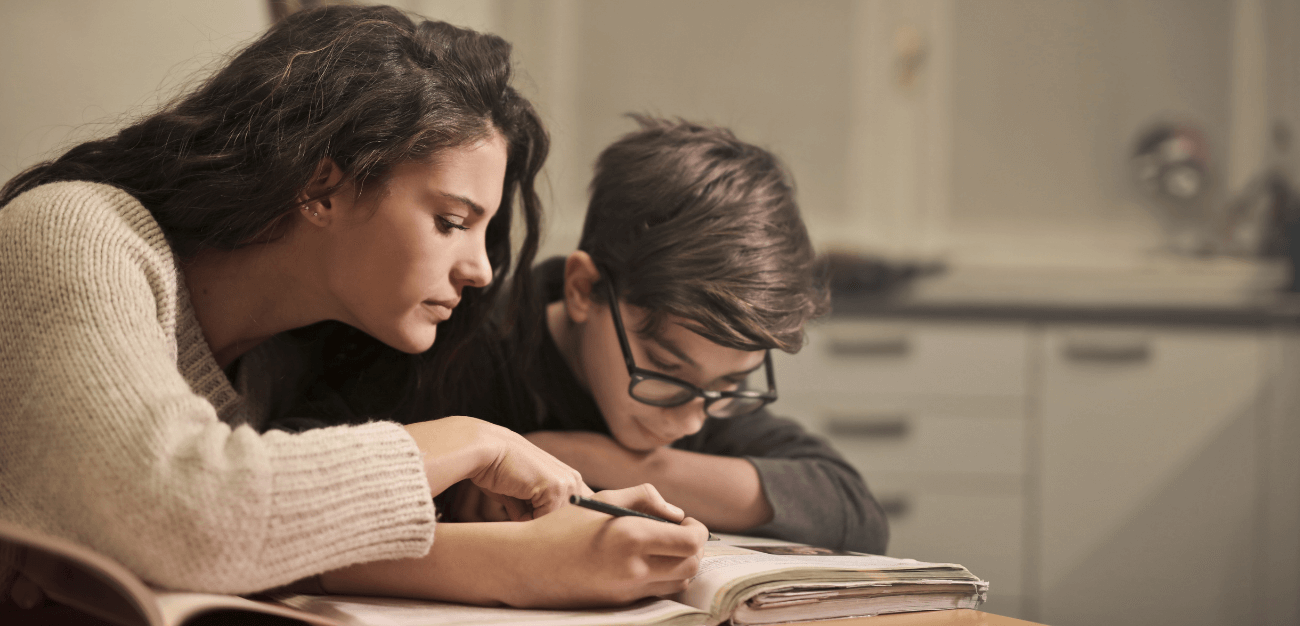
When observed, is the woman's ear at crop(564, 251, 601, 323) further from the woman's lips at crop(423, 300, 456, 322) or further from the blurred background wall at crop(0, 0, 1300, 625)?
the woman's lips at crop(423, 300, 456, 322)

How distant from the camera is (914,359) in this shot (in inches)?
84.0

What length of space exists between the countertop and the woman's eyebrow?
1.47m

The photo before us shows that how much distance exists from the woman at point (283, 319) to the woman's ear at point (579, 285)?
3.8 inches

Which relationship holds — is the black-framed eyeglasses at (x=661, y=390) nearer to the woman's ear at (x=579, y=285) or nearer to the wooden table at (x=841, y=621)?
the woman's ear at (x=579, y=285)

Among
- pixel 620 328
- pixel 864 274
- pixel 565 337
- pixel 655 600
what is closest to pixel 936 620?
pixel 655 600

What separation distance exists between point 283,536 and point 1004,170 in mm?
2697

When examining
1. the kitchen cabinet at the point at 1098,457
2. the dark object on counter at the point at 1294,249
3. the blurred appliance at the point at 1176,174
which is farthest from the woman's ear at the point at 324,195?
the blurred appliance at the point at 1176,174

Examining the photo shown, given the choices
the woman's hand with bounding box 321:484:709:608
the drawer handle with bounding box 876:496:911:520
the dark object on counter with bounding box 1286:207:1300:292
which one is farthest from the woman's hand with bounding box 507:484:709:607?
the dark object on counter with bounding box 1286:207:1300:292

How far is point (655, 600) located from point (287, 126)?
0.48 metres

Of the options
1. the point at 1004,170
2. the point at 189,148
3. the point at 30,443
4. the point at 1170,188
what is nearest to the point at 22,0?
the point at 189,148

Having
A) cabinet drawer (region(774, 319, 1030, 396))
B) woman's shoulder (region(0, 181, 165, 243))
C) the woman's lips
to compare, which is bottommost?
cabinet drawer (region(774, 319, 1030, 396))

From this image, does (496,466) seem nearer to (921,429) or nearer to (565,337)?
(565,337)

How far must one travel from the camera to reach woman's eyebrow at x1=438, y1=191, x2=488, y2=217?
2.44 feet

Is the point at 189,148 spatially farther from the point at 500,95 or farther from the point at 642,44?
the point at 642,44
